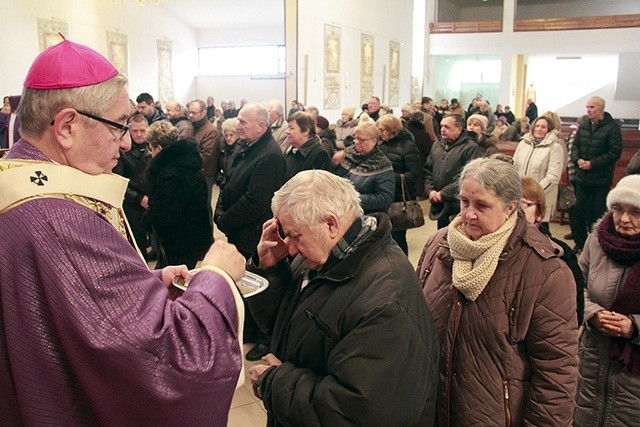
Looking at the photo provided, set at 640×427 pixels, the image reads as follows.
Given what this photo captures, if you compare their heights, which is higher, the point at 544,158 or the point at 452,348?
the point at 544,158

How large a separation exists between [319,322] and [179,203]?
2.93m

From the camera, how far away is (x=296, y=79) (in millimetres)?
12734

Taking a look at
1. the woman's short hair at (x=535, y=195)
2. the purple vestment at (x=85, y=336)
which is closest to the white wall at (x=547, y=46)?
the woman's short hair at (x=535, y=195)

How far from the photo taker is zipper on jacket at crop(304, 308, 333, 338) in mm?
1883

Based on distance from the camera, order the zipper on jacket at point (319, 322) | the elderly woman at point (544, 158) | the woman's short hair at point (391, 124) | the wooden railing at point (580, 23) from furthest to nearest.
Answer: the wooden railing at point (580, 23) → the woman's short hair at point (391, 124) → the elderly woman at point (544, 158) → the zipper on jacket at point (319, 322)

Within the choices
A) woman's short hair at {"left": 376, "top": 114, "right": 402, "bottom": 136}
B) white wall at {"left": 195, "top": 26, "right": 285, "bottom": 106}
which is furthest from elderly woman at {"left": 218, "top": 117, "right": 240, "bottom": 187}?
white wall at {"left": 195, "top": 26, "right": 285, "bottom": 106}

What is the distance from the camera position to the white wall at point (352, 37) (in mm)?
13164

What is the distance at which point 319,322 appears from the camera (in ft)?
6.25

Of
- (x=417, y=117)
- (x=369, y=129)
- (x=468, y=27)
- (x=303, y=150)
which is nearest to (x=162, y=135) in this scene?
(x=303, y=150)

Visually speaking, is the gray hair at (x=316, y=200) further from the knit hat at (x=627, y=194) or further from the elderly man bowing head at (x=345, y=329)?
the knit hat at (x=627, y=194)

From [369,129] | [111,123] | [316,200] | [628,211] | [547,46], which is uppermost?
[547,46]

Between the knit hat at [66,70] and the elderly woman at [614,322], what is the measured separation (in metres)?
2.34

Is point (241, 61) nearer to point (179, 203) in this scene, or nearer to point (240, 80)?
point (240, 80)

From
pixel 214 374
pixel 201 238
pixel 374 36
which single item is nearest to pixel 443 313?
pixel 214 374
